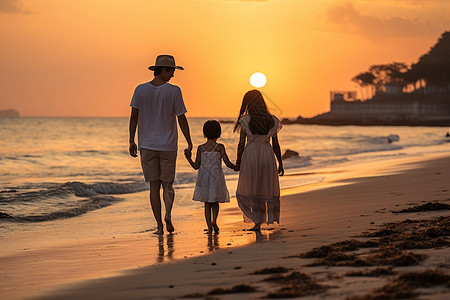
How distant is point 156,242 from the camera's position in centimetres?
670

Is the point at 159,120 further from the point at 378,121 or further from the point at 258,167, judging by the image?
the point at 378,121

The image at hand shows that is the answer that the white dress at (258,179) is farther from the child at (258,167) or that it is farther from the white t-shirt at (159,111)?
the white t-shirt at (159,111)

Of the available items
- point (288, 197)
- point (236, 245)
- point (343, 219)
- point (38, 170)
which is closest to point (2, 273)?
point (236, 245)

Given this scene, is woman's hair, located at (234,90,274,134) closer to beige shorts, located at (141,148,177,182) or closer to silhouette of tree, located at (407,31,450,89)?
beige shorts, located at (141,148,177,182)

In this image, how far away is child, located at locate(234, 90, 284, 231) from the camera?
7.05 meters

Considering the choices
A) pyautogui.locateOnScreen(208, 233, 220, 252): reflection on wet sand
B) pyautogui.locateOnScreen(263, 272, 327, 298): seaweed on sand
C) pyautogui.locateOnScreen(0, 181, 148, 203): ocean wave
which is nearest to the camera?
pyautogui.locateOnScreen(263, 272, 327, 298): seaweed on sand

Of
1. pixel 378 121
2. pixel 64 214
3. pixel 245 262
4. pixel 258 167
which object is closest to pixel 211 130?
pixel 258 167

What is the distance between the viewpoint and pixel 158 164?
7113 mm

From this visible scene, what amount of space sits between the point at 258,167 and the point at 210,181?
58 cm

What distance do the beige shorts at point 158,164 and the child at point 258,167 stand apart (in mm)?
820

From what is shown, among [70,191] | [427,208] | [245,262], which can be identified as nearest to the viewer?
[245,262]

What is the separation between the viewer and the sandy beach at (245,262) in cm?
395

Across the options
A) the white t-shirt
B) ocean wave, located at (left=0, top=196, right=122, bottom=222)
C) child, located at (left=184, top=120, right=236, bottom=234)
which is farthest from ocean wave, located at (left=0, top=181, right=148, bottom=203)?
child, located at (left=184, top=120, right=236, bottom=234)

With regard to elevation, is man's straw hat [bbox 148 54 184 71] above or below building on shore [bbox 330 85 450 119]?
below
